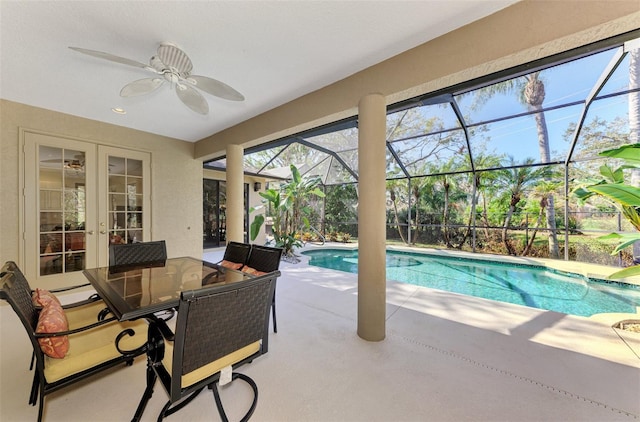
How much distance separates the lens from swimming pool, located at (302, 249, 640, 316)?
4152 mm

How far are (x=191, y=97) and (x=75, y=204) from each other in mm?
3344

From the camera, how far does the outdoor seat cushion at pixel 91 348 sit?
56.1 inches

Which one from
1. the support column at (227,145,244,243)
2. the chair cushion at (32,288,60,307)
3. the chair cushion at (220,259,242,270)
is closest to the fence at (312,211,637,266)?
the support column at (227,145,244,243)

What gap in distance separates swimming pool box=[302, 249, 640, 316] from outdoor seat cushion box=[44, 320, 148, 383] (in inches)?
190

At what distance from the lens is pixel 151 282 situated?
213cm

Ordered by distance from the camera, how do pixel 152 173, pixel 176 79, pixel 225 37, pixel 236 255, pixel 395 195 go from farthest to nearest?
pixel 395 195 < pixel 152 173 < pixel 236 255 < pixel 176 79 < pixel 225 37

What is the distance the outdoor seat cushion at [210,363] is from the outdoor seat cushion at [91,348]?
399 mm

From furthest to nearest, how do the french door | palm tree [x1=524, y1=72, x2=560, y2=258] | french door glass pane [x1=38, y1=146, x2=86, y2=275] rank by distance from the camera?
palm tree [x1=524, y1=72, x2=560, y2=258], french door glass pane [x1=38, y1=146, x2=86, y2=275], the french door

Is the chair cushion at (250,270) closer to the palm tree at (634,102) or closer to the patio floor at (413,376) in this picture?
the patio floor at (413,376)

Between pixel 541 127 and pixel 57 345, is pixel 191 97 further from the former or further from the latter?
pixel 541 127

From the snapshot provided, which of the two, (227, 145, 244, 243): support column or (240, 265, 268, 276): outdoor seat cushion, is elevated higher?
(227, 145, 244, 243): support column

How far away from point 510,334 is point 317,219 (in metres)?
8.91

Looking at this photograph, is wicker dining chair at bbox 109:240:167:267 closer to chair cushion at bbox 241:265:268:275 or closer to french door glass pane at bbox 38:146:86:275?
chair cushion at bbox 241:265:268:275

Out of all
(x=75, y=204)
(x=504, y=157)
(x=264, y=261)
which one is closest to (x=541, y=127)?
(x=504, y=157)
